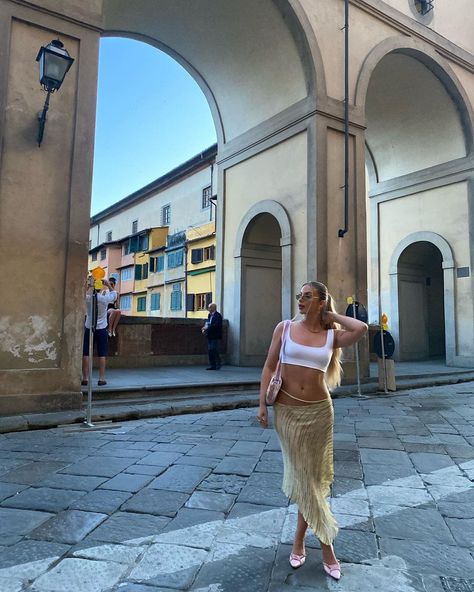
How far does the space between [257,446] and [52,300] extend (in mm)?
3367

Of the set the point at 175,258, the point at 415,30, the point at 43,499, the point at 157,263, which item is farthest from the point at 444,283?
the point at 157,263

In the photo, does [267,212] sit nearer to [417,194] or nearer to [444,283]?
[444,283]

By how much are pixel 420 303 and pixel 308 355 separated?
14607 millimetres

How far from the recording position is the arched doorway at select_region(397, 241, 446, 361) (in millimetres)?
15414

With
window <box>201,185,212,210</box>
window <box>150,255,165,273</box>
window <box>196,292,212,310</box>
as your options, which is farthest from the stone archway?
window <box>150,255,165,273</box>

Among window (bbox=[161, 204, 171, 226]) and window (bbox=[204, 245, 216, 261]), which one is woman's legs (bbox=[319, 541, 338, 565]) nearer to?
window (bbox=[204, 245, 216, 261])

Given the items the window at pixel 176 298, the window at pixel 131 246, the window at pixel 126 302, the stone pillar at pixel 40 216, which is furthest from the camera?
the window at pixel 126 302


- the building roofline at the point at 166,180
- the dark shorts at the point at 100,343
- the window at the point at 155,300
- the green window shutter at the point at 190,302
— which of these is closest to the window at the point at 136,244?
the building roofline at the point at 166,180

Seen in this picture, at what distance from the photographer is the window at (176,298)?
1255 inches

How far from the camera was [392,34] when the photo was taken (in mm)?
11836

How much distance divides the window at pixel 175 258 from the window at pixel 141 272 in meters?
4.40

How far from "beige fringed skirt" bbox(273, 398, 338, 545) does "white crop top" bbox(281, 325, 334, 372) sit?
20 centimetres

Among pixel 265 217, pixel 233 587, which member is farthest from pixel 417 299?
pixel 233 587

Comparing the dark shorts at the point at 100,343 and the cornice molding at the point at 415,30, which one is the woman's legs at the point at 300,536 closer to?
the dark shorts at the point at 100,343
